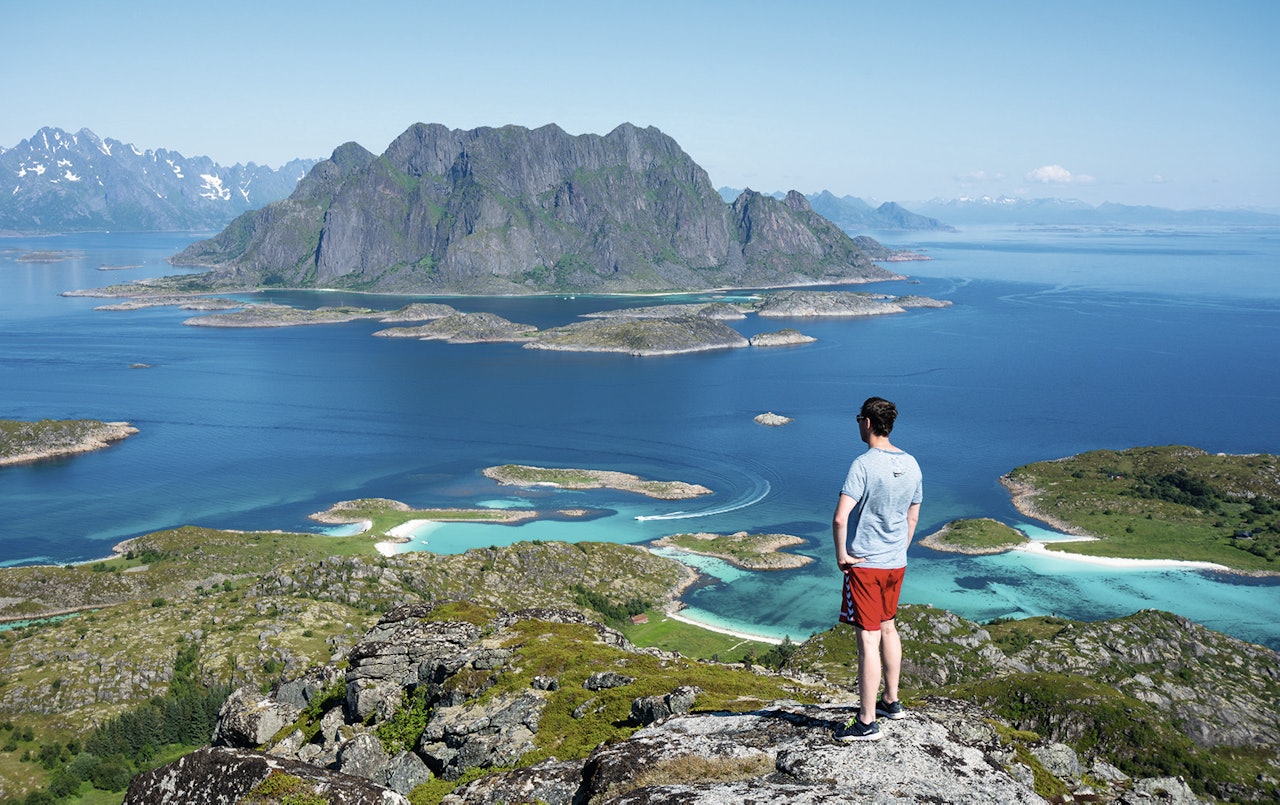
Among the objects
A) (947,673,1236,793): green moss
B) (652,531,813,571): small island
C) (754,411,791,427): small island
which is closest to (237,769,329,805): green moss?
(947,673,1236,793): green moss

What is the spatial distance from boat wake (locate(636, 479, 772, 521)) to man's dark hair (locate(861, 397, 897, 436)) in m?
91.4

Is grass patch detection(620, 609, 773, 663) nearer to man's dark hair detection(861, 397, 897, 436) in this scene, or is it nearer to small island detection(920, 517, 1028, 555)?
small island detection(920, 517, 1028, 555)

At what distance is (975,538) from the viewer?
9488 cm

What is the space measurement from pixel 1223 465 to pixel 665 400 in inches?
3662

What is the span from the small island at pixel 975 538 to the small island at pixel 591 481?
29.9 meters

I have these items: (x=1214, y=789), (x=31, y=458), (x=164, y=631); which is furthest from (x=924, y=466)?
(x=31, y=458)

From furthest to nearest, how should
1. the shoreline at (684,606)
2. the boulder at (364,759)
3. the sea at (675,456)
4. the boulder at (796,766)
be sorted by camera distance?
the sea at (675,456)
the shoreline at (684,606)
the boulder at (364,759)
the boulder at (796,766)

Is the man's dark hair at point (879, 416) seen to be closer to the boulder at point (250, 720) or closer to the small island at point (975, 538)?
the boulder at point (250, 720)

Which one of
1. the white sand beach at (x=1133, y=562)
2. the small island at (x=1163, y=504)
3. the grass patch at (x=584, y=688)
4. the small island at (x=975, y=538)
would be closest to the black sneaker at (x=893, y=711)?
the grass patch at (x=584, y=688)

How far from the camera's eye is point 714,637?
2798 inches

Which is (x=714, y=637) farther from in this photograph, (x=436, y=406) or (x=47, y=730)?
(x=436, y=406)

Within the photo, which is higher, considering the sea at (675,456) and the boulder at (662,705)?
the boulder at (662,705)

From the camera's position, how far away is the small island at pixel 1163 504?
308ft

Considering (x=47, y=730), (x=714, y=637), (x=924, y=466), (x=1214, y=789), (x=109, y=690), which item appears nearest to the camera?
(x=1214, y=789)
